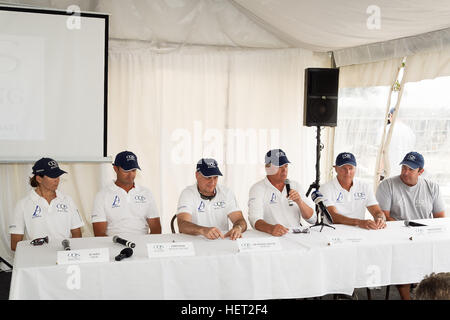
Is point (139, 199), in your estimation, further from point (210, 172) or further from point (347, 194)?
point (347, 194)

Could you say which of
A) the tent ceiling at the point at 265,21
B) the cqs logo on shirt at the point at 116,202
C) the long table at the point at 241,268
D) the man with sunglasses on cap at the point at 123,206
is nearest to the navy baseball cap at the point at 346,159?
the long table at the point at 241,268

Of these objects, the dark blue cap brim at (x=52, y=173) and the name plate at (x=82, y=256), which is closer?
the name plate at (x=82, y=256)

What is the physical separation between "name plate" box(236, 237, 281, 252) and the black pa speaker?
2202 millimetres

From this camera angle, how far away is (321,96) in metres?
4.60

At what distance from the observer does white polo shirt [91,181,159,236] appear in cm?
334

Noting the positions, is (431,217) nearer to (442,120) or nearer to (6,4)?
(442,120)

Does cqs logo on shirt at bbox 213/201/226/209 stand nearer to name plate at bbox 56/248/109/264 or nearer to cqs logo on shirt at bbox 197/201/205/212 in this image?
cqs logo on shirt at bbox 197/201/205/212

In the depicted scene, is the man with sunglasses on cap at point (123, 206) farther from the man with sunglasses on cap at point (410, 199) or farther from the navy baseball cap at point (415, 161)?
the navy baseball cap at point (415, 161)

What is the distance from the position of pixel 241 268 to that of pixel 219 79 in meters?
3.14

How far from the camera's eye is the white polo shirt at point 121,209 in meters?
3.34

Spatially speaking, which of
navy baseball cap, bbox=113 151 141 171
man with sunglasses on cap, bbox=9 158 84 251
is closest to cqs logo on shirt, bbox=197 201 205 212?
navy baseball cap, bbox=113 151 141 171

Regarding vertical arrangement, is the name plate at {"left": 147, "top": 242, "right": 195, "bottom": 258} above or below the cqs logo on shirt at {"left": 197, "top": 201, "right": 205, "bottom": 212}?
below

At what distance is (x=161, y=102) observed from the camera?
5.07 metres

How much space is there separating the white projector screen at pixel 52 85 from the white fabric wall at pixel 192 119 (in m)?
0.39
